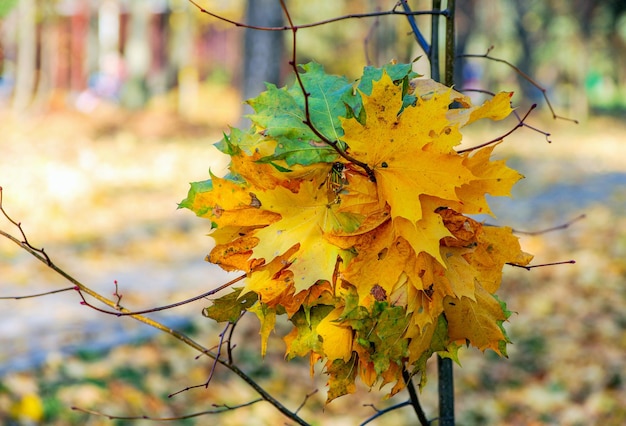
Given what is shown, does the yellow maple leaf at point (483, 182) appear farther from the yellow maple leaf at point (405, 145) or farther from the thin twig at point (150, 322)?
the thin twig at point (150, 322)

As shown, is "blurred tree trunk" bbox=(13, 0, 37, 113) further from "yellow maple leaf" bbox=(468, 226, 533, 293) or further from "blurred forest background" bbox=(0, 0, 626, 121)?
"yellow maple leaf" bbox=(468, 226, 533, 293)

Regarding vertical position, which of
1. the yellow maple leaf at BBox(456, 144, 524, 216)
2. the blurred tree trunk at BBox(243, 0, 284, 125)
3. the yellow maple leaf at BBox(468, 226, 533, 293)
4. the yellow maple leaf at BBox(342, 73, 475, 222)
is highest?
the yellow maple leaf at BBox(342, 73, 475, 222)

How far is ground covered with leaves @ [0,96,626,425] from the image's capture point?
3.84m

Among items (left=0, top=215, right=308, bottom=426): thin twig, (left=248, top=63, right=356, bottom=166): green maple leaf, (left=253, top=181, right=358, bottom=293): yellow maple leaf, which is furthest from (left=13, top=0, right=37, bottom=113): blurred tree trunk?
(left=253, top=181, right=358, bottom=293): yellow maple leaf

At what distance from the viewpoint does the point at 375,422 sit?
157 inches

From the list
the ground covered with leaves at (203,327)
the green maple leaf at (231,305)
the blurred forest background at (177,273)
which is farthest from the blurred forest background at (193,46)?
the green maple leaf at (231,305)

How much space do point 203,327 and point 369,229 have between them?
12.8ft

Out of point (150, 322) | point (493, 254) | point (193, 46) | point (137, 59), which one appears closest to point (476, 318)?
point (493, 254)

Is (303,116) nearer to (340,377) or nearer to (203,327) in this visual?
(340,377)

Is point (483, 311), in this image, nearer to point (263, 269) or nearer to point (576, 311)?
point (263, 269)

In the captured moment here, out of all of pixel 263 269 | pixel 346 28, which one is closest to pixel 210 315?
pixel 263 269

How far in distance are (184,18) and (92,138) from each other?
25.3 feet

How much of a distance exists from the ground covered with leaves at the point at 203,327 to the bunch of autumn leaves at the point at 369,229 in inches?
5.7

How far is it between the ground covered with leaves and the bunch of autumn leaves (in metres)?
0.14
